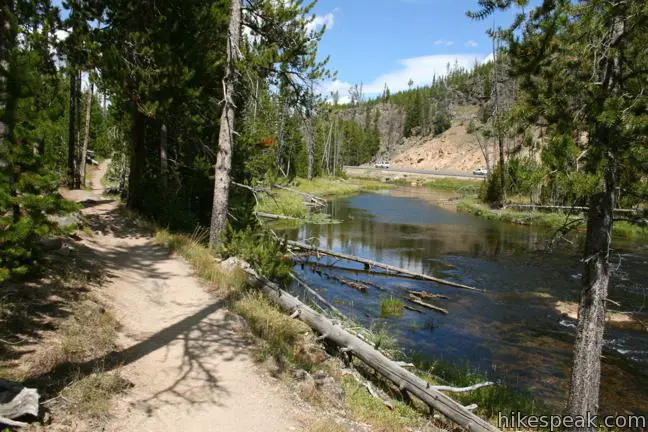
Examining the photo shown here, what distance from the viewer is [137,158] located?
1450 cm

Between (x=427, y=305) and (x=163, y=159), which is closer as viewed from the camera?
(x=427, y=305)

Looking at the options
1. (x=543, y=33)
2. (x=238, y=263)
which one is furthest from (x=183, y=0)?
(x=543, y=33)

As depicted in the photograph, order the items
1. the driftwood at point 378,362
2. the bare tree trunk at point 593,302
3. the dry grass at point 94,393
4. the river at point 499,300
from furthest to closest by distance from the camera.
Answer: the river at point 499,300 → the driftwood at point 378,362 → the bare tree trunk at point 593,302 → the dry grass at point 94,393

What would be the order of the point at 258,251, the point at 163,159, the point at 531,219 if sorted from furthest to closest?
the point at 531,219 → the point at 163,159 → the point at 258,251

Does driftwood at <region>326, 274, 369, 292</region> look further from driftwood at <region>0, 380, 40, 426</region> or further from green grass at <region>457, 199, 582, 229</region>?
green grass at <region>457, 199, 582, 229</region>

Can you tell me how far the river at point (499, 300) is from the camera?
10141mm

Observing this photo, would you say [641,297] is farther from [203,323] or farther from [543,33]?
[203,323]

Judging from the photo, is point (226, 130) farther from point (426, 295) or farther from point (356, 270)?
point (356, 270)

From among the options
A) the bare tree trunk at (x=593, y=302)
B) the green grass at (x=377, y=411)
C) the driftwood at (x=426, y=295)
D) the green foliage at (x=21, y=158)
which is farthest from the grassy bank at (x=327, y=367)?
the driftwood at (x=426, y=295)

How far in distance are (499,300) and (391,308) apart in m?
4.37

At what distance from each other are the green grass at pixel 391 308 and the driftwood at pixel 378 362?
4.51 meters

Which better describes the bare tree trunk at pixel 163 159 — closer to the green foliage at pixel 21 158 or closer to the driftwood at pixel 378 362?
the driftwood at pixel 378 362

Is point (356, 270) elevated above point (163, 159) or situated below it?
below

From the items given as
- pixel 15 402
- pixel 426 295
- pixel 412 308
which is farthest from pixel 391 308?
pixel 15 402
